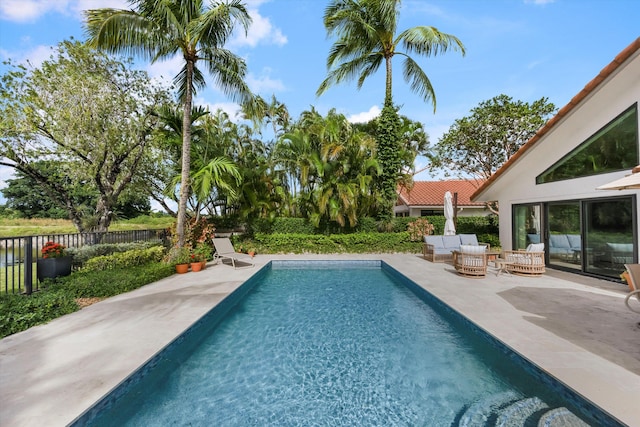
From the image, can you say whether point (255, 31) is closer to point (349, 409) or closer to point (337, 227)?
point (337, 227)

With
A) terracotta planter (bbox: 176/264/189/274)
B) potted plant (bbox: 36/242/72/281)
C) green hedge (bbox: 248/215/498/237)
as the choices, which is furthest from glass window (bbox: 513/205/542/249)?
potted plant (bbox: 36/242/72/281)

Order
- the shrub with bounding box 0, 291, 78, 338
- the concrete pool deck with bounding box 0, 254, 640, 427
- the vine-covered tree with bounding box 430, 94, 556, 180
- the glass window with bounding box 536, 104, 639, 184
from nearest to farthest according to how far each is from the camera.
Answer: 1. the concrete pool deck with bounding box 0, 254, 640, 427
2. the shrub with bounding box 0, 291, 78, 338
3. the glass window with bounding box 536, 104, 639, 184
4. the vine-covered tree with bounding box 430, 94, 556, 180

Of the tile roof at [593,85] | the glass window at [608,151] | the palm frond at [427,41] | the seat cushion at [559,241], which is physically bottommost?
the seat cushion at [559,241]

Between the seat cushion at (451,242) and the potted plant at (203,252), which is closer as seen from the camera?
the potted plant at (203,252)

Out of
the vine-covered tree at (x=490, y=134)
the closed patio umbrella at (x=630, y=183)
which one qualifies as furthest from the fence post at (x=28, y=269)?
the vine-covered tree at (x=490, y=134)

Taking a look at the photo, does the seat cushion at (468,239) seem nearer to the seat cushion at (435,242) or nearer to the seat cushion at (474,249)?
the seat cushion at (435,242)

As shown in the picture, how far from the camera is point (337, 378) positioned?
12.2 feet

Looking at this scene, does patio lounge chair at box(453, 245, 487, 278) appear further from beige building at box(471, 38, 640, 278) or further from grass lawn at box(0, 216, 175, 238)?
grass lawn at box(0, 216, 175, 238)

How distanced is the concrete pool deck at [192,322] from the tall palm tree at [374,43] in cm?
1036

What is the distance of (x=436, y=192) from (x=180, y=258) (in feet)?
72.6

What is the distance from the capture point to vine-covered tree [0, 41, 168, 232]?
11367mm

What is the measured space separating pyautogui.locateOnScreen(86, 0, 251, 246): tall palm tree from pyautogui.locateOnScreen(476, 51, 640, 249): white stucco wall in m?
10.6

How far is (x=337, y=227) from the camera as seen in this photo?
14.7 metres

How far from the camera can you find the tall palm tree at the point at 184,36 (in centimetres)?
813
